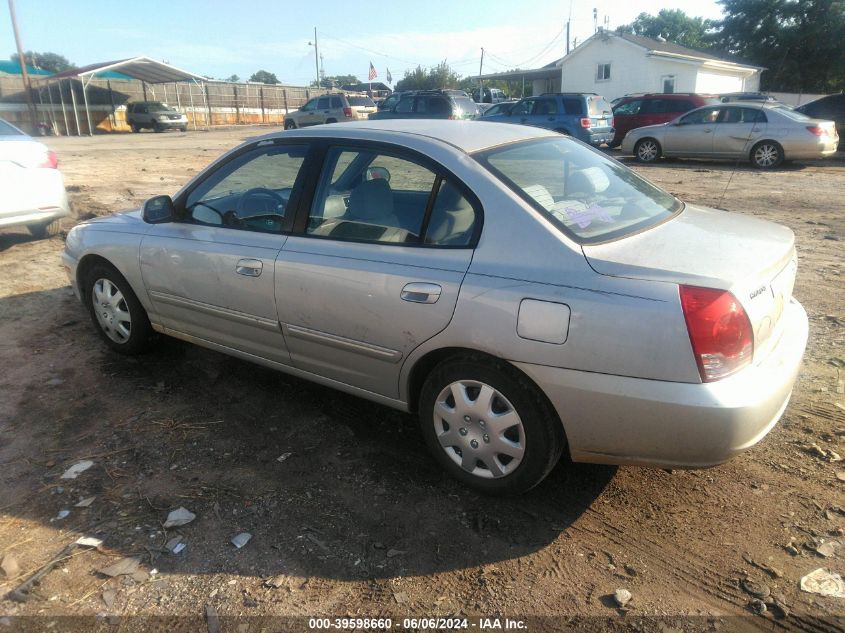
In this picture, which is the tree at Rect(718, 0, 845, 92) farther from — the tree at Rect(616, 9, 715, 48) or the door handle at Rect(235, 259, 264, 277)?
the door handle at Rect(235, 259, 264, 277)

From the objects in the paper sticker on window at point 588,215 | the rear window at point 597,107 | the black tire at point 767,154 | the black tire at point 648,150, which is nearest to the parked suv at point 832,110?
the black tire at point 767,154

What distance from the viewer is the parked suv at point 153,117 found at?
110ft

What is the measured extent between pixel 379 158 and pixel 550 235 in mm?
1249

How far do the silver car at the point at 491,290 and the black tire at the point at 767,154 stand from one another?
43.7 feet

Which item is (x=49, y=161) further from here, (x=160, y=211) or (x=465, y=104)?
(x=465, y=104)

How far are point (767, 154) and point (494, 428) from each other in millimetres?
14941


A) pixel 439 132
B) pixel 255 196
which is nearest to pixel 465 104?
pixel 255 196

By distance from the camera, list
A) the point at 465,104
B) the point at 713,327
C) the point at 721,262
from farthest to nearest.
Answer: the point at 465,104
the point at 721,262
the point at 713,327

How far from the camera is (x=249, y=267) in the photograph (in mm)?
3582

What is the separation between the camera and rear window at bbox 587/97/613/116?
17.4 meters

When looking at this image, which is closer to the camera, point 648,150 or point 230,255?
point 230,255

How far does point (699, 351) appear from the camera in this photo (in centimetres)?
238

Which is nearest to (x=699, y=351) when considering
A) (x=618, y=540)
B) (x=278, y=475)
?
(x=618, y=540)

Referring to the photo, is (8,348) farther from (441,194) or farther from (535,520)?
(535,520)
